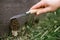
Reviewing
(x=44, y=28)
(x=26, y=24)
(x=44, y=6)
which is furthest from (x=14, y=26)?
(x=44, y=6)

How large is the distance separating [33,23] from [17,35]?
0.24 metres

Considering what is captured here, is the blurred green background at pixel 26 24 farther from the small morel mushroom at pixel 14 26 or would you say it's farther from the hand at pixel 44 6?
the hand at pixel 44 6

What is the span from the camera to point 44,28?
77.2 inches

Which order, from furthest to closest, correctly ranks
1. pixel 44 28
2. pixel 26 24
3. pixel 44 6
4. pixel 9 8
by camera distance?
1. pixel 26 24
2. pixel 9 8
3. pixel 44 28
4. pixel 44 6

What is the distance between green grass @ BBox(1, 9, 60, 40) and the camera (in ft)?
5.75

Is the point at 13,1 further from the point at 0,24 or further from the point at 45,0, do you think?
the point at 45,0

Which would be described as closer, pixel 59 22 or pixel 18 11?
pixel 59 22

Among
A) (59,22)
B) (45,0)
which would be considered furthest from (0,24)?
(45,0)

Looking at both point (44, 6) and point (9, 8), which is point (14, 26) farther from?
point (44, 6)

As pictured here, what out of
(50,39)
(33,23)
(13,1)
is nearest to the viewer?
(50,39)

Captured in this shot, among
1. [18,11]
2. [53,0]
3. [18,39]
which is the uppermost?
[53,0]

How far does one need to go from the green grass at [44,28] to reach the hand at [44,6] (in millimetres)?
565

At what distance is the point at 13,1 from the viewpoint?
2227mm

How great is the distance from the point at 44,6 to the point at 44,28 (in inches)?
32.0
